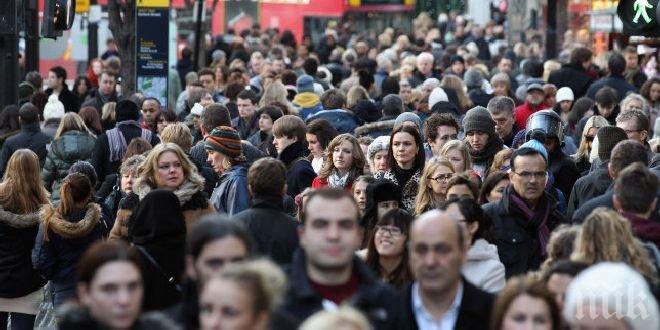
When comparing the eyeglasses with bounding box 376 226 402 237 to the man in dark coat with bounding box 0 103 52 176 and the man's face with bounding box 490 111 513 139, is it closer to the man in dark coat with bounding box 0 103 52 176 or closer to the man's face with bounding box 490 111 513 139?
the man's face with bounding box 490 111 513 139

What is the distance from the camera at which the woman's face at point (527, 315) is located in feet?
22.5

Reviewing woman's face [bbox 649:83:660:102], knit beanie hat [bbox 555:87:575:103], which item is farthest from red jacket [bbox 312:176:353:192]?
woman's face [bbox 649:83:660:102]

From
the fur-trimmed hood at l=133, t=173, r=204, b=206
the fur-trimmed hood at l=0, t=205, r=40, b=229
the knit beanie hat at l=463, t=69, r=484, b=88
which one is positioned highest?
the knit beanie hat at l=463, t=69, r=484, b=88

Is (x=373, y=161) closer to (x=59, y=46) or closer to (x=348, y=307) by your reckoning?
(x=348, y=307)

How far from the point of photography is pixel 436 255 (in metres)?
7.19

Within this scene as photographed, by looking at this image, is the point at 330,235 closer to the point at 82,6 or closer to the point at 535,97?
the point at 535,97

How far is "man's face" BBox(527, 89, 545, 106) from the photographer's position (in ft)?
61.1

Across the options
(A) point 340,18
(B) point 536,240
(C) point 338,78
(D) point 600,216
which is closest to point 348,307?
(D) point 600,216

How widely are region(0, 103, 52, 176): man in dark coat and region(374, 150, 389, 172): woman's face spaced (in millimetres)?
4681

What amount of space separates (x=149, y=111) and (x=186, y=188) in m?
6.86

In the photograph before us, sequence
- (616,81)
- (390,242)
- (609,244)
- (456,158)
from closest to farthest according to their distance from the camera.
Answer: (609,244), (390,242), (456,158), (616,81)

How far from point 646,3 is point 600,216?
4564mm

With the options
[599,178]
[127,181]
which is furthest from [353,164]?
Result: [599,178]

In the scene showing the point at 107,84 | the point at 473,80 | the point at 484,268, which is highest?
the point at 473,80
